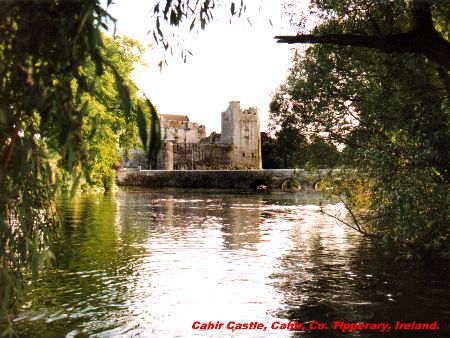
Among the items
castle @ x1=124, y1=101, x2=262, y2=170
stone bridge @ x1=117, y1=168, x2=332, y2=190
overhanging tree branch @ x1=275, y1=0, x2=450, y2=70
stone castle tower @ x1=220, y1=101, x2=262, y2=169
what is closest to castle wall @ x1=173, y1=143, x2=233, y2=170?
castle @ x1=124, y1=101, x2=262, y2=170

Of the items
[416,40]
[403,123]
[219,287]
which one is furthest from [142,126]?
[403,123]

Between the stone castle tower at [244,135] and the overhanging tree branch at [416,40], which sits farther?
the stone castle tower at [244,135]

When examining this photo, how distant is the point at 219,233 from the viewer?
1973 cm

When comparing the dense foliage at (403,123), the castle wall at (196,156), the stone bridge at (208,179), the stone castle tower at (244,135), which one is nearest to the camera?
the dense foliage at (403,123)

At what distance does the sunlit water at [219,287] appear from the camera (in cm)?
791

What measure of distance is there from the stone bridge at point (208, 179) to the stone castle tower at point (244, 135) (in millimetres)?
22245

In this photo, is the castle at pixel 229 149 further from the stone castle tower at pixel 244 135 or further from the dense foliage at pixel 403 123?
the dense foliage at pixel 403 123

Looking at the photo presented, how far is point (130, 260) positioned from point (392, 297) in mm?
6809

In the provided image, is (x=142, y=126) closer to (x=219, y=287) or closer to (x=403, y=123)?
(x=219, y=287)

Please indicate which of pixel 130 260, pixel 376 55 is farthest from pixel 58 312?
pixel 376 55

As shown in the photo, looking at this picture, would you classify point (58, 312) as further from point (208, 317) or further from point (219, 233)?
point (219, 233)

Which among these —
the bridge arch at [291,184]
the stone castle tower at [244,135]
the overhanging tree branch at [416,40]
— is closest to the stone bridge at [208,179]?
the bridge arch at [291,184]

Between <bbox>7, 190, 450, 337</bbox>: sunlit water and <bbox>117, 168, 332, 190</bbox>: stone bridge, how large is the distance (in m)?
55.2

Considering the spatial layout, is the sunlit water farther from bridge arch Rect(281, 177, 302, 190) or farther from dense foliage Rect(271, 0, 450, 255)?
bridge arch Rect(281, 177, 302, 190)
